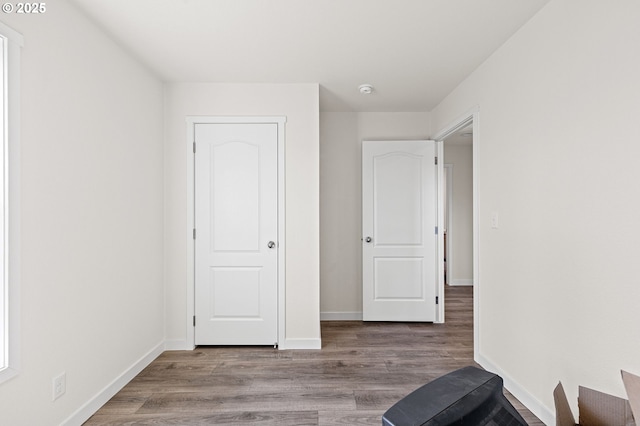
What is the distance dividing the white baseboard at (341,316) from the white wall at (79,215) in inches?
76.5

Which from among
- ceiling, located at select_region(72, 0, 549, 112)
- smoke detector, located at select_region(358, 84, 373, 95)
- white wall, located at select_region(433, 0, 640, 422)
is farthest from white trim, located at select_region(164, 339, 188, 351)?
smoke detector, located at select_region(358, 84, 373, 95)

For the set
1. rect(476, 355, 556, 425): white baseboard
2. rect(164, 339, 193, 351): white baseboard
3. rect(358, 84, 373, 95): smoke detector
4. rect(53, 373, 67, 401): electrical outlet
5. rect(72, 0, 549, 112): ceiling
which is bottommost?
rect(164, 339, 193, 351): white baseboard

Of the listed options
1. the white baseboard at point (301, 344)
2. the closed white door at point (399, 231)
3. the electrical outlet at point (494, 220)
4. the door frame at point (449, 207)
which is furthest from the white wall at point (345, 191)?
the door frame at point (449, 207)

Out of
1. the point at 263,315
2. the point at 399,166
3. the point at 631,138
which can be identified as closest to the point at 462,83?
the point at 399,166

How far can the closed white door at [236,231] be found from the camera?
10.4 feet

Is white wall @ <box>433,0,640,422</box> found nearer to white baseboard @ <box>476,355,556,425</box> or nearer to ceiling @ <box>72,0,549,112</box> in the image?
white baseboard @ <box>476,355,556,425</box>

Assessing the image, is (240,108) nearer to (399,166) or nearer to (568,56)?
(399,166)

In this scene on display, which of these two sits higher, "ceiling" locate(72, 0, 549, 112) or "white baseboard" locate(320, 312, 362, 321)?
"ceiling" locate(72, 0, 549, 112)

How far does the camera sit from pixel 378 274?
12.9 ft

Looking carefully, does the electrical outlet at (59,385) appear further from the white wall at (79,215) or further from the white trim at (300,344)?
the white trim at (300,344)

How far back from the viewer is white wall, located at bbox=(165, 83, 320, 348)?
316 cm

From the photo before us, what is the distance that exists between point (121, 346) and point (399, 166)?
10.6 ft

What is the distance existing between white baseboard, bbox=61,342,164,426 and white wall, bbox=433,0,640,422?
2.81 metres

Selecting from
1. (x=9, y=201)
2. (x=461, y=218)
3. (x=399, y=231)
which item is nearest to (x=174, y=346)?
(x=9, y=201)
